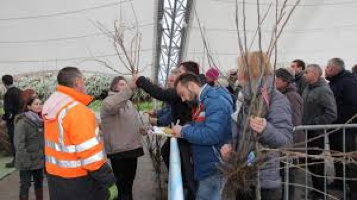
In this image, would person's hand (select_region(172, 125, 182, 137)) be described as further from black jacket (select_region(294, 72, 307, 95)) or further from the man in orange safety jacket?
black jacket (select_region(294, 72, 307, 95))

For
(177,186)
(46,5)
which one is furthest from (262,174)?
(46,5)

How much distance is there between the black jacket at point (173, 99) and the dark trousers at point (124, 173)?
2.55 feet

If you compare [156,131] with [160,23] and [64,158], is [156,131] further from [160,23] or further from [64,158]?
[160,23]

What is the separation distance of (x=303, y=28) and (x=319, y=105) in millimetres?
5669

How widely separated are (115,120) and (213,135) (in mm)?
1619

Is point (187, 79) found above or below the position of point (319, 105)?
above

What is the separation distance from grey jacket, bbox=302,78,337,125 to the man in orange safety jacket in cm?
260

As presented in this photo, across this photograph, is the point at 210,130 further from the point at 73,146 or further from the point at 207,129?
the point at 73,146

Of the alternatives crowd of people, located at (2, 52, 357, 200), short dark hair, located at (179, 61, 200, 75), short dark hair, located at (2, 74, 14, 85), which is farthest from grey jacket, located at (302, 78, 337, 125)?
short dark hair, located at (2, 74, 14, 85)

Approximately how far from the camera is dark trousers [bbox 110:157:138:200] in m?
4.79

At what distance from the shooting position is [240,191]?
8.27ft

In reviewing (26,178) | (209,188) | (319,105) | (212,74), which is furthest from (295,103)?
(26,178)

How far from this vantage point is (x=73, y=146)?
309 cm

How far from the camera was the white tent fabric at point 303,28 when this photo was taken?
10.2 m
